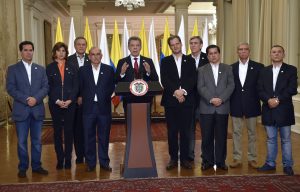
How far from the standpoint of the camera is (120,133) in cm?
749

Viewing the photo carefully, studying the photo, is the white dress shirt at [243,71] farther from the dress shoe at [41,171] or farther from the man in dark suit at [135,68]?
the dress shoe at [41,171]

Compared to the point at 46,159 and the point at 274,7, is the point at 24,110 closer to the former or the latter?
the point at 46,159

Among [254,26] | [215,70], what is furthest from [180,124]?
[254,26]

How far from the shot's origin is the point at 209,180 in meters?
4.09

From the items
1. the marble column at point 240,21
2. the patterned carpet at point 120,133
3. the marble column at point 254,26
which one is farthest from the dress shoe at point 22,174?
the marble column at point 240,21

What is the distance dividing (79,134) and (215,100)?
1690 millimetres

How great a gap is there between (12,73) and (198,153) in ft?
8.75

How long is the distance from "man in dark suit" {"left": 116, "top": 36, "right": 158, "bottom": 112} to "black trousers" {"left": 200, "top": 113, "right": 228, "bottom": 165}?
696 mm

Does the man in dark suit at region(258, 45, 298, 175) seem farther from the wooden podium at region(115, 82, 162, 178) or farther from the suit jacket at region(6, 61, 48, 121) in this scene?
the suit jacket at region(6, 61, 48, 121)

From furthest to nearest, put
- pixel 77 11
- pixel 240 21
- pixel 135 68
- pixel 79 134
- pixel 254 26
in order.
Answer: pixel 77 11 → pixel 240 21 → pixel 254 26 → pixel 79 134 → pixel 135 68

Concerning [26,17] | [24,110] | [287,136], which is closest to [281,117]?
[287,136]

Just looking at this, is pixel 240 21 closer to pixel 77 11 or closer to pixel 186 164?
pixel 77 11

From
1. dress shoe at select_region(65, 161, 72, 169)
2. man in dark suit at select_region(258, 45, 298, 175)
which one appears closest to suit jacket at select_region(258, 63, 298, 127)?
man in dark suit at select_region(258, 45, 298, 175)

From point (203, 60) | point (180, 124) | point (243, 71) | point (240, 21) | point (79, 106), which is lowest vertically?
point (180, 124)
